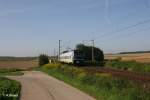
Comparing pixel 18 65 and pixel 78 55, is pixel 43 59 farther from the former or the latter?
pixel 78 55

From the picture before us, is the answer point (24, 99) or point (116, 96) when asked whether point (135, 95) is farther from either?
point (24, 99)

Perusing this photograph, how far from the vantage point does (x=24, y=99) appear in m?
21.0

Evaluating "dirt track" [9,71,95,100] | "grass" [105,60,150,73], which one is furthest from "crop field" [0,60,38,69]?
"dirt track" [9,71,95,100]

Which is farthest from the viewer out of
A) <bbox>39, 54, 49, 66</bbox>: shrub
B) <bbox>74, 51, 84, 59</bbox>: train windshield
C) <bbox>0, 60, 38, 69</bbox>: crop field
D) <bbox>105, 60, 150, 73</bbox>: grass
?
<bbox>0, 60, 38, 69</bbox>: crop field

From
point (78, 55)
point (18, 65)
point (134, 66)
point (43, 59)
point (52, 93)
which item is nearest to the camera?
point (52, 93)

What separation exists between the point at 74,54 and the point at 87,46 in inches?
1147

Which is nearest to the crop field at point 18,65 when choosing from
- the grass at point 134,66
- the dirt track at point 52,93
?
the grass at point 134,66

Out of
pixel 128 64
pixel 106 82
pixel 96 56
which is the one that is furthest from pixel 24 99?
pixel 96 56

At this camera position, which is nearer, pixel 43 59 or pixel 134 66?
pixel 134 66

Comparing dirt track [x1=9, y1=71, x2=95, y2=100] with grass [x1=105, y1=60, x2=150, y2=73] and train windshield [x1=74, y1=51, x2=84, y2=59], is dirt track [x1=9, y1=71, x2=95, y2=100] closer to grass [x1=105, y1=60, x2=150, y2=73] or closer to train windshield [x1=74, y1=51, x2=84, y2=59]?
grass [x1=105, y1=60, x2=150, y2=73]

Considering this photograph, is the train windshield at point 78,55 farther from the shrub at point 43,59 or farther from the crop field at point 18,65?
the crop field at point 18,65

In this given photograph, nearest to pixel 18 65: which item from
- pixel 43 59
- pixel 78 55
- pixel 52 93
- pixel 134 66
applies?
pixel 43 59

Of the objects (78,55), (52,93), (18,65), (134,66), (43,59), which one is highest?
(78,55)

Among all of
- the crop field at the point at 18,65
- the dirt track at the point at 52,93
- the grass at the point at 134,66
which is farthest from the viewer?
the crop field at the point at 18,65
